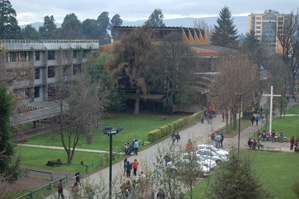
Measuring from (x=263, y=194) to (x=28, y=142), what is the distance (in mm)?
28319

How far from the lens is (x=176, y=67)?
54.6m

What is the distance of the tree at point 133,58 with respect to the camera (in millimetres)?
54719

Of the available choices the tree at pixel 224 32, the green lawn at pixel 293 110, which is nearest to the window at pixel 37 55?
the green lawn at pixel 293 110

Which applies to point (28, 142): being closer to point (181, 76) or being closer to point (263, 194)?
point (181, 76)

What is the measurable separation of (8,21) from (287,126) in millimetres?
55779

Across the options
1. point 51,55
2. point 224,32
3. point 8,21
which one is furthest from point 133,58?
point 224,32

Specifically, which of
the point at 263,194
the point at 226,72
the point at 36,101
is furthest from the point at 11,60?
the point at 263,194

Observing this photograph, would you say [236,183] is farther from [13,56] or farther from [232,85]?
[13,56]

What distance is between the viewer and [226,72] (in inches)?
1679

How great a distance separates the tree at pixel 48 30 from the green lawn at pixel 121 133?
6166 centimetres

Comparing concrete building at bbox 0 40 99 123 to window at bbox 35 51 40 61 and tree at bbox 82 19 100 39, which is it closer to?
window at bbox 35 51 40 61

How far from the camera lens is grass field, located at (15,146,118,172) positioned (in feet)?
96.9

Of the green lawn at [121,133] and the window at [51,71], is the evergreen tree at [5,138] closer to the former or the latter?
the green lawn at [121,133]

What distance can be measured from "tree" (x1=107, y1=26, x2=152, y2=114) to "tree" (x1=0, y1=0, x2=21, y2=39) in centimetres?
3343
